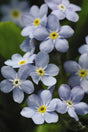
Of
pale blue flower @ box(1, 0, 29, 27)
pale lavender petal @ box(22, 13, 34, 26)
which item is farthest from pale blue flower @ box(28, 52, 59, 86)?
pale blue flower @ box(1, 0, 29, 27)

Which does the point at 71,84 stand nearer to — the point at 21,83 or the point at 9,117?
the point at 21,83

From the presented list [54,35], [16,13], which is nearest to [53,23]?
[54,35]

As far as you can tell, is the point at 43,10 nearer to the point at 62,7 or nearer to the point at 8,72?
the point at 62,7

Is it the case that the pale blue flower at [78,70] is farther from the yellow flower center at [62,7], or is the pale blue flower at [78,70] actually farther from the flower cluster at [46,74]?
the yellow flower center at [62,7]

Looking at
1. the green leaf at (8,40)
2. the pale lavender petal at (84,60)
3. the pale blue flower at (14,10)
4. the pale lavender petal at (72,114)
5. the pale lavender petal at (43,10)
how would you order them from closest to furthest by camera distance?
the pale lavender petal at (72,114)
the pale lavender petal at (84,60)
the pale lavender petal at (43,10)
the green leaf at (8,40)
the pale blue flower at (14,10)

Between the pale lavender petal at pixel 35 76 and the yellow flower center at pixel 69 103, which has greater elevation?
the pale lavender petal at pixel 35 76

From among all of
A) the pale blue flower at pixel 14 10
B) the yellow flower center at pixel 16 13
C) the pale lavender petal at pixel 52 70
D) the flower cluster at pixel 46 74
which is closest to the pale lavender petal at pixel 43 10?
the flower cluster at pixel 46 74

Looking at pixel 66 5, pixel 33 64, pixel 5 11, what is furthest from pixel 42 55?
pixel 5 11
